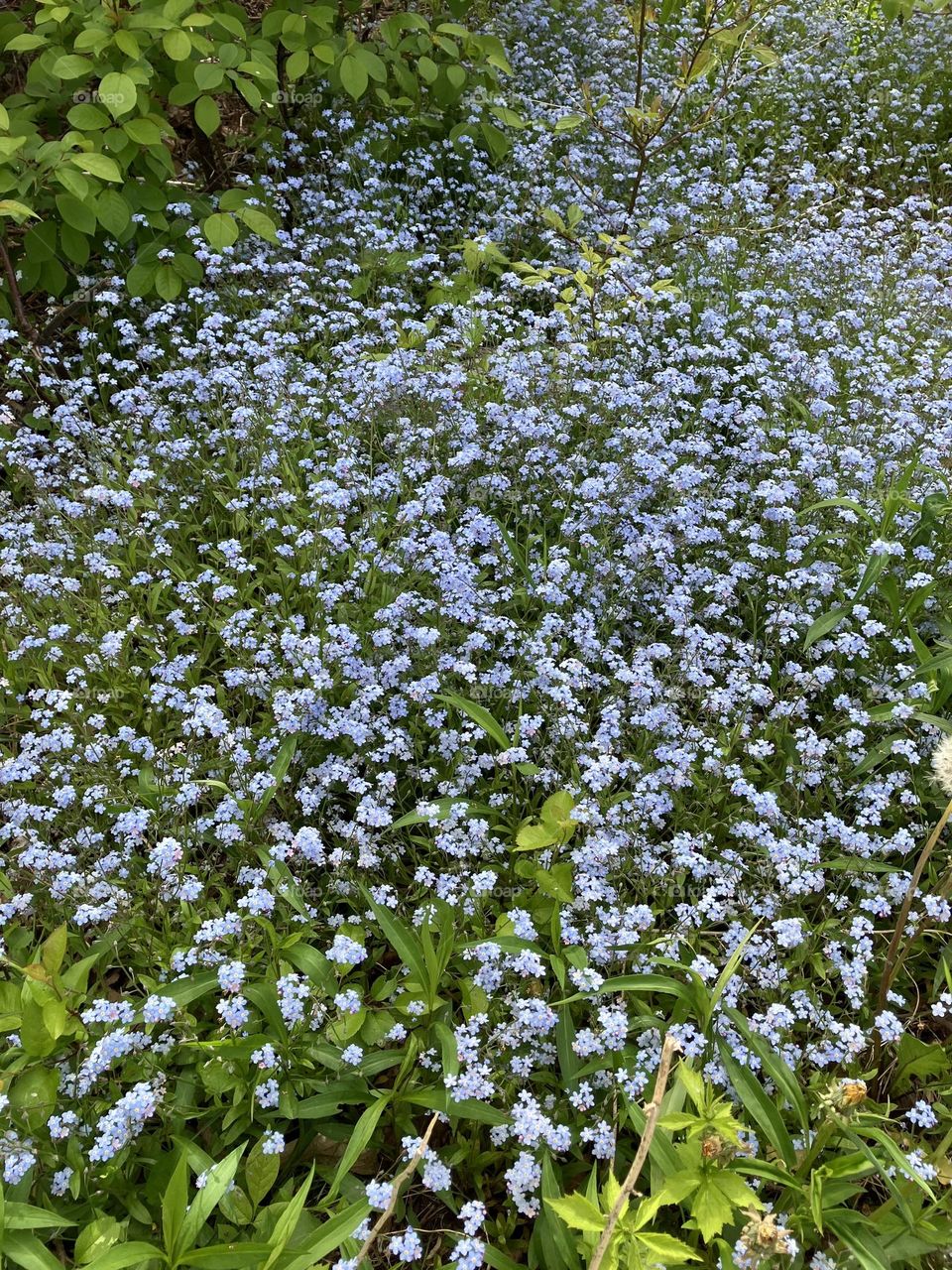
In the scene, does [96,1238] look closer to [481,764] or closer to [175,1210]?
[175,1210]

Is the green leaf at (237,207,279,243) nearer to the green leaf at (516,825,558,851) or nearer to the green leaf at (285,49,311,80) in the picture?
the green leaf at (285,49,311,80)

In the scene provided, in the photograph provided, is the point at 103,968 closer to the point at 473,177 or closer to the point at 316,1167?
the point at 316,1167

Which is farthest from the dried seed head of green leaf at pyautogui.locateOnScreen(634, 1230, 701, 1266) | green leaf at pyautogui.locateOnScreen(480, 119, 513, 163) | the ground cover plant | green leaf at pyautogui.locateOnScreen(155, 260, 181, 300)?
green leaf at pyautogui.locateOnScreen(480, 119, 513, 163)

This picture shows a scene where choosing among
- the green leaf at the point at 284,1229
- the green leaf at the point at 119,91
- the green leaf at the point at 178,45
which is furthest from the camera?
the green leaf at the point at 178,45

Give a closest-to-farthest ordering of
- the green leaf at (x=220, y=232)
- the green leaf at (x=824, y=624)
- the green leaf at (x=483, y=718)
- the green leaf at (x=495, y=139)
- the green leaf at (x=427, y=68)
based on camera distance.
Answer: the green leaf at (x=483, y=718), the green leaf at (x=824, y=624), the green leaf at (x=220, y=232), the green leaf at (x=427, y=68), the green leaf at (x=495, y=139)

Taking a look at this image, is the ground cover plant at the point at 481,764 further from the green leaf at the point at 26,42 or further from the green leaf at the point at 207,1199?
the green leaf at the point at 26,42

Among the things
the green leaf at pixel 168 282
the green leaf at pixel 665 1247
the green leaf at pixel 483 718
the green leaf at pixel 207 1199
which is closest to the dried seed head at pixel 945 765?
the green leaf at pixel 665 1247
